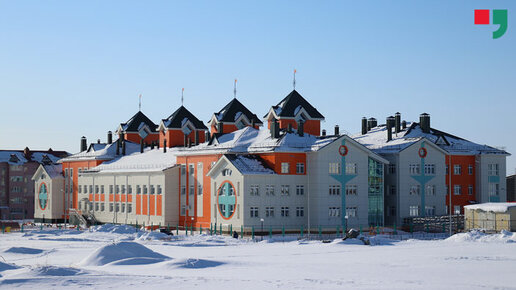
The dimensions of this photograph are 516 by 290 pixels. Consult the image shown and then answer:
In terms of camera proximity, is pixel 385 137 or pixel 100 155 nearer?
pixel 385 137

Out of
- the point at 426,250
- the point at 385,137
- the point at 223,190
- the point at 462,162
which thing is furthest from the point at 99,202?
the point at 426,250

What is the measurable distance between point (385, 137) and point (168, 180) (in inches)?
1052

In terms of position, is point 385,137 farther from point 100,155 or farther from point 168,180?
point 100,155

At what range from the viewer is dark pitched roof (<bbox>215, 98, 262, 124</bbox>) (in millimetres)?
103375

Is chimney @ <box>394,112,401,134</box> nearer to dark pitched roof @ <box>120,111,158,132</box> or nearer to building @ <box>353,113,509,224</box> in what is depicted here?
building @ <box>353,113,509,224</box>

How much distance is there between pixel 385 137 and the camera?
9538 cm

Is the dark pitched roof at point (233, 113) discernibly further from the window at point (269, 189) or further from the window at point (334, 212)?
the window at point (334, 212)

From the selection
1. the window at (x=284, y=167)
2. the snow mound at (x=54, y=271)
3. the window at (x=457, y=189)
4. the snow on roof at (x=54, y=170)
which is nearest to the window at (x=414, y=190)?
the window at (x=457, y=189)

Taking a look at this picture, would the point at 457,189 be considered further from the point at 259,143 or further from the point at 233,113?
the point at 233,113

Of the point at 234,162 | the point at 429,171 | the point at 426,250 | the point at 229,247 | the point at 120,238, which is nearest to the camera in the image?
the point at 426,250

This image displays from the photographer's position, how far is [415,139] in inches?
3568

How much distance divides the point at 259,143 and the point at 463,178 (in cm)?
2733

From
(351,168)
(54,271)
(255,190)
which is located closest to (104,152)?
(255,190)

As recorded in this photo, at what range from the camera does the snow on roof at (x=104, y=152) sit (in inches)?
4417
